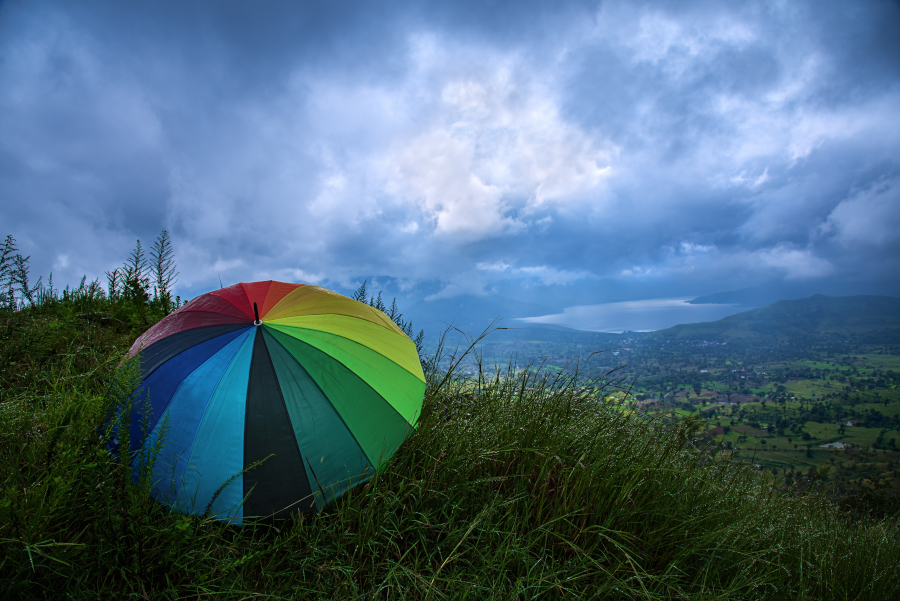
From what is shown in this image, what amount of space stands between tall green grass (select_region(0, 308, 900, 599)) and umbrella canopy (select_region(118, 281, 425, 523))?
0.15 m

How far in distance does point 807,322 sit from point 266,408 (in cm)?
18592

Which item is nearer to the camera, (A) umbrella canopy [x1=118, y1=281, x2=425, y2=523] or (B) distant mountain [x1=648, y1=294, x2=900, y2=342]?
(A) umbrella canopy [x1=118, y1=281, x2=425, y2=523]

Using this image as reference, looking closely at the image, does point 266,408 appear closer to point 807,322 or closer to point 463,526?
point 463,526

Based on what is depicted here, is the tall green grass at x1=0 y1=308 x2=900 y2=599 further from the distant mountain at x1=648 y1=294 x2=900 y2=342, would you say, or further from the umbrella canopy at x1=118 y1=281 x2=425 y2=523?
the distant mountain at x1=648 y1=294 x2=900 y2=342

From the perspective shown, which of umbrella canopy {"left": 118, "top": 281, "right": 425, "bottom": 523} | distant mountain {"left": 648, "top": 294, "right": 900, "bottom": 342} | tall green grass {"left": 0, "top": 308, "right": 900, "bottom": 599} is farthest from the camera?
distant mountain {"left": 648, "top": 294, "right": 900, "bottom": 342}

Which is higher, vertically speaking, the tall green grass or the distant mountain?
the tall green grass

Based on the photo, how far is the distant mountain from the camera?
4688 inches

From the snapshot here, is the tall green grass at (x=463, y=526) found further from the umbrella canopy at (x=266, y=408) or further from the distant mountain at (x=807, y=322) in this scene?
the distant mountain at (x=807, y=322)

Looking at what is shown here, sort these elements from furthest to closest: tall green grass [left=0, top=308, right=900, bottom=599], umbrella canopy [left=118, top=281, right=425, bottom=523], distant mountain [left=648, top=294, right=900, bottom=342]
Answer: distant mountain [left=648, top=294, right=900, bottom=342], umbrella canopy [left=118, top=281, right=425, bottom=523], tall green grass [left=0, top=308, right=900, bottom=599]

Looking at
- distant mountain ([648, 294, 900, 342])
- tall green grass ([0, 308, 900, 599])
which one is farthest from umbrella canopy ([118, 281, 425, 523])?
distant mountain ([648, 294, 900, 342])

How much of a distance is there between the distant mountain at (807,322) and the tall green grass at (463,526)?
369 ft

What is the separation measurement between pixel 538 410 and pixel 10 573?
3.13 meters

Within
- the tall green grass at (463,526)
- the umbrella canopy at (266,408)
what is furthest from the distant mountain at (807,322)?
the umbrella canopy at (266,408)

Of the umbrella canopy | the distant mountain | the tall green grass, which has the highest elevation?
the umbrella canopy
